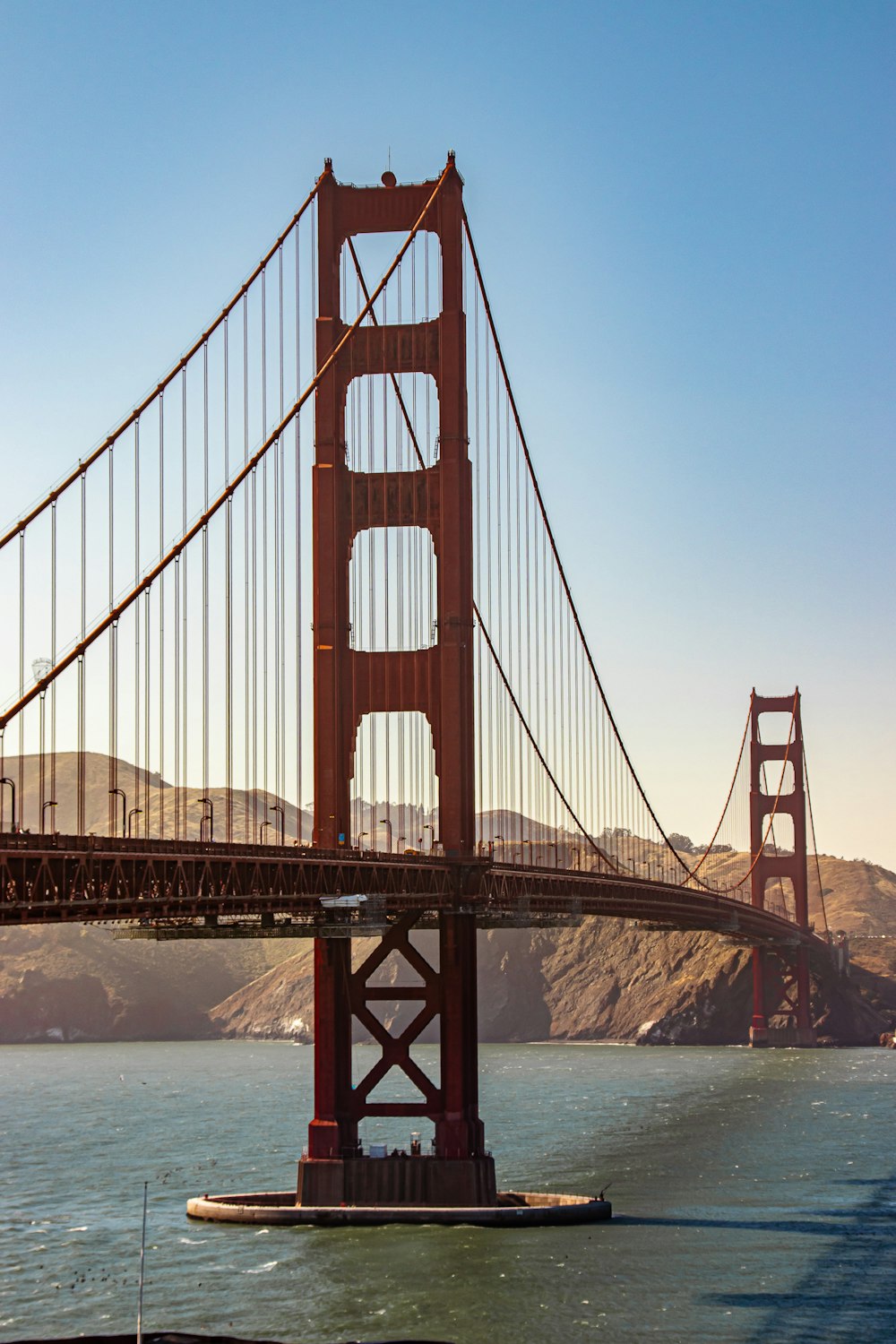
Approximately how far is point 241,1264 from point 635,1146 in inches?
1109

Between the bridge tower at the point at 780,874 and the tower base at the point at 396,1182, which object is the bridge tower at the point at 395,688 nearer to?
the tower base at the point at 396,1182

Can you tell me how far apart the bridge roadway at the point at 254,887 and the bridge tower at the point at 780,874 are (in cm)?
7355

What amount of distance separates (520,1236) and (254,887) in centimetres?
1268

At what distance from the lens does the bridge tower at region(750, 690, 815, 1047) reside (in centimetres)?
14588

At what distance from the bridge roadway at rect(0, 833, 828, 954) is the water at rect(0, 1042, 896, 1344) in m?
7.93

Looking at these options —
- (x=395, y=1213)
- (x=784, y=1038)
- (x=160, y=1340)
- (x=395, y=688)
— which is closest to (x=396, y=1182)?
(x=395, y=1213)

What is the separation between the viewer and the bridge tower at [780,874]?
146 metres

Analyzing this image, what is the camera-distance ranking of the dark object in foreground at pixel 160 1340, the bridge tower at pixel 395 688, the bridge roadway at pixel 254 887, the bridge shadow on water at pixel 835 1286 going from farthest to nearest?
the bridge tower at pixel 395 688 → the bridge shadow on water at pixel 835 1286 → the dark object in foreground at pixel 160 1340 → the bridge roadway at pixel 254 887

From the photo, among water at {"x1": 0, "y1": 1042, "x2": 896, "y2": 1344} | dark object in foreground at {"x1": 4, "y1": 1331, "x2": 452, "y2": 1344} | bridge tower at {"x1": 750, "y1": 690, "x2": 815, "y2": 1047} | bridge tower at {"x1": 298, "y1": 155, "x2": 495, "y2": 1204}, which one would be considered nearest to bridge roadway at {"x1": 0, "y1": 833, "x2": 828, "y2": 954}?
bridge tower at {"x1": 298, "y1": 155, "x2": 495, "y2": 1204}

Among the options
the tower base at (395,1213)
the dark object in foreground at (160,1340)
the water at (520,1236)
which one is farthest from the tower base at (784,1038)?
the dark object in foreground at (160,1340)

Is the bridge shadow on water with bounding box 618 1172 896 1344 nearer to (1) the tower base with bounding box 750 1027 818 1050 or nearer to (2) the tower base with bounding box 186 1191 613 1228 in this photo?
(2) the tower base with bounding box 186 1191 613 1228

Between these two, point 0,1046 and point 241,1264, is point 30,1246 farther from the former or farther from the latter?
point 0,1046

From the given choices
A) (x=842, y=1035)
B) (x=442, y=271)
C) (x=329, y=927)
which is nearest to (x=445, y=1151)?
(x=329, y=927)

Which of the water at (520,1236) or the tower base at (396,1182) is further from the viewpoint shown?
the tower base at (396,1182)
